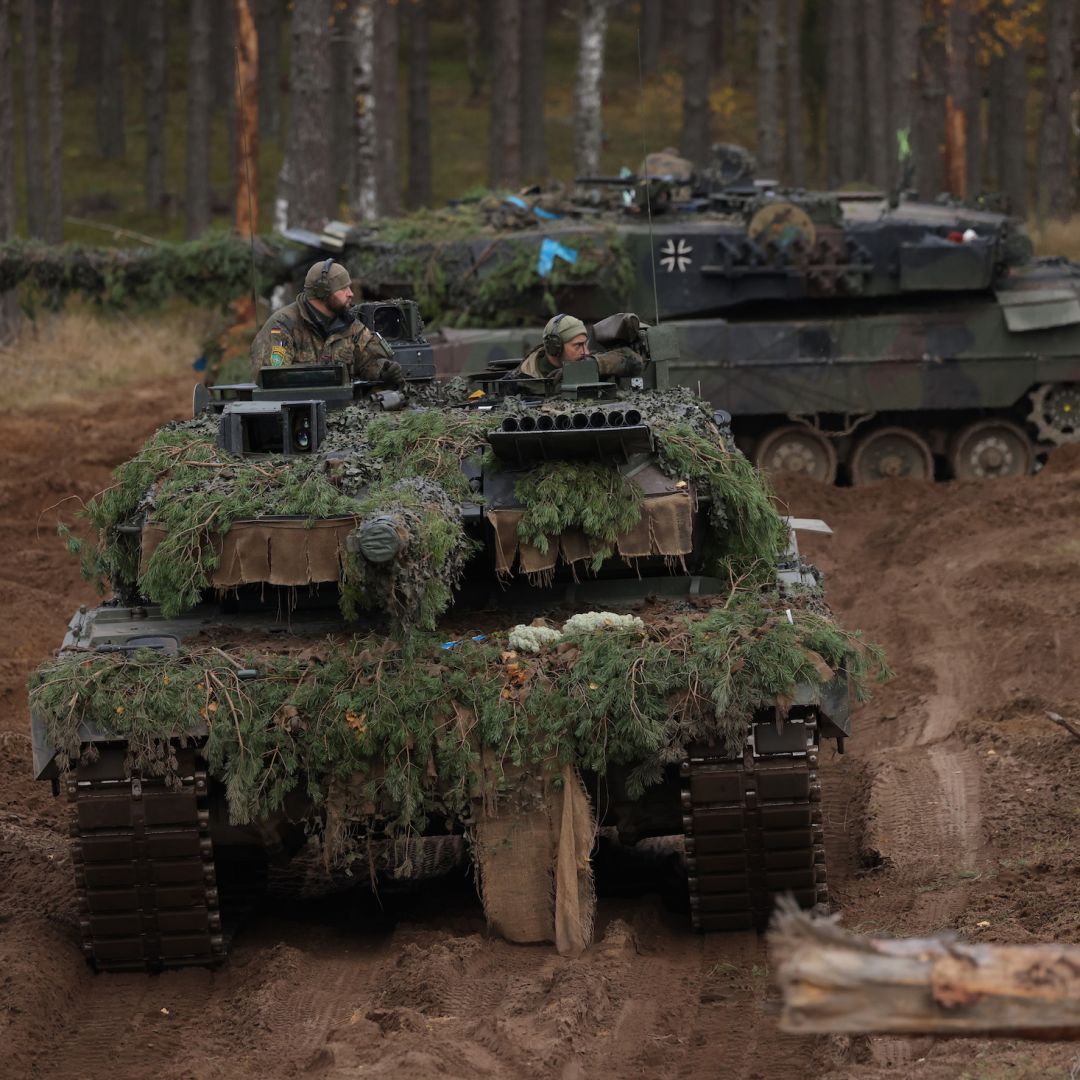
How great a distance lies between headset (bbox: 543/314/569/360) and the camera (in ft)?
32.4

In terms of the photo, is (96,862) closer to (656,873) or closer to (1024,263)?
(656,873)

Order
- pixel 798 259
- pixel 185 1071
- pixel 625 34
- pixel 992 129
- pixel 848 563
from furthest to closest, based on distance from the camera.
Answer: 1. pixel 625 34
2. pixel 992 129
3. pixel 798 259
4. pixel 848 563
5. pixel 185 1071

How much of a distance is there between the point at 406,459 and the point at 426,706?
53.5 inches

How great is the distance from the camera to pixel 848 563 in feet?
52.3

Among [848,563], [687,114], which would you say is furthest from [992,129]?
[848,563]

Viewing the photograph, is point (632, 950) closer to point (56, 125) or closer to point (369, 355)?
point (369, 355)

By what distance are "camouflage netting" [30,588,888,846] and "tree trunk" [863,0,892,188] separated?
26063 millimetres

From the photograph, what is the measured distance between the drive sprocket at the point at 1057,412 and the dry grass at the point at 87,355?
36.8 ft

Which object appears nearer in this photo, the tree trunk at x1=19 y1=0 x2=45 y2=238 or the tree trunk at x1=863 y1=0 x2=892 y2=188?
the tree trunk at x1=863 y1=0 x2=892 y2=188

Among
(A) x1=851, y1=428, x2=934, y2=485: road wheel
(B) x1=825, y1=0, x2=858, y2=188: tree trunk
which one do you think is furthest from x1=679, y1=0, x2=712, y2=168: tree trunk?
(A) x1=851, y1=428, x2=934, y2=485: road wheel

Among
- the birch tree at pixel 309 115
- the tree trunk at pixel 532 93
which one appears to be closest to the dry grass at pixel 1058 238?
the tree trunk at pixel 532 93

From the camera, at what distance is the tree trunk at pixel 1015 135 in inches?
1309

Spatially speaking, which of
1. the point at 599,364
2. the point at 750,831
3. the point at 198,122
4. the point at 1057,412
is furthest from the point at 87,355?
the point at 750,831

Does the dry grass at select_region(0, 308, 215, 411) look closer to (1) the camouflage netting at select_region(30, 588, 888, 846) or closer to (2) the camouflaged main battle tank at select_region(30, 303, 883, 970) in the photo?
(2) the camouflaged main battle tank at select_region(30, 303, 883, 970)
